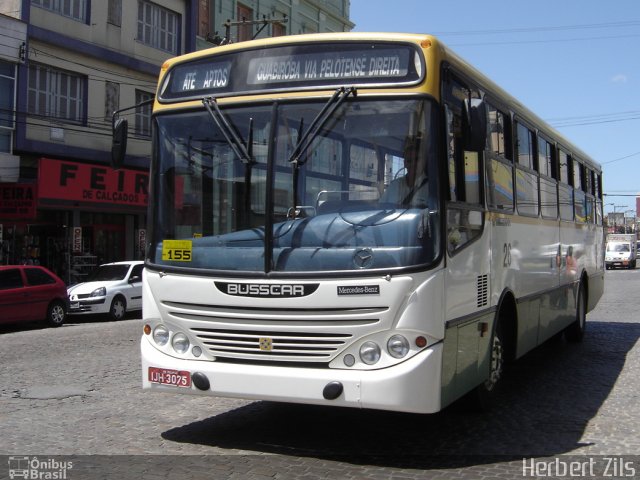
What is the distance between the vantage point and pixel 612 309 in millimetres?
18609

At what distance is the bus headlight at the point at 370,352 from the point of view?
520 cm

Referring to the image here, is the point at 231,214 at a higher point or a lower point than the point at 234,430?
higher

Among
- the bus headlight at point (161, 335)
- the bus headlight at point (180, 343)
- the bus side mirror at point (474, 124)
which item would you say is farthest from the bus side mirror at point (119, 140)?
the bus side mirror at point (474, 124)

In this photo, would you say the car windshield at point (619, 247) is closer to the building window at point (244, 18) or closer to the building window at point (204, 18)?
the building window at point (244, 18)

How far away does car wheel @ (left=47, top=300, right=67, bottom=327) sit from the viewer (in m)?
16.7

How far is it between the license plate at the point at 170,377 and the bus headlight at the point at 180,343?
0.58 ft

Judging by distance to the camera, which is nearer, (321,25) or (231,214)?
(231,214)

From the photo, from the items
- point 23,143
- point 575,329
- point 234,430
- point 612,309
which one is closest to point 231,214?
point 234,430

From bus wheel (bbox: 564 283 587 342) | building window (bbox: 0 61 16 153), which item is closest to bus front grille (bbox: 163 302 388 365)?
bus wheel (bbox: 564 283 587 342)

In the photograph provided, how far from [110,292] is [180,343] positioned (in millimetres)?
13362

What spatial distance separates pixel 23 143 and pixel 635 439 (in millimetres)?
19130

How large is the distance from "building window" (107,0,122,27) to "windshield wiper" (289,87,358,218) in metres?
21.2

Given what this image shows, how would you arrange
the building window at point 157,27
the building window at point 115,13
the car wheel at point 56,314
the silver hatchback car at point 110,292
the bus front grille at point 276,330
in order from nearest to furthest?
the bus front grille at point 276,330 → the car wheel at point 56,314 → the silver hatchback car at point 110,292 → the building window at point 115,13 → the building window at point 157,27

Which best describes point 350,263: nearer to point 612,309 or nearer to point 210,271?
point 210,271
